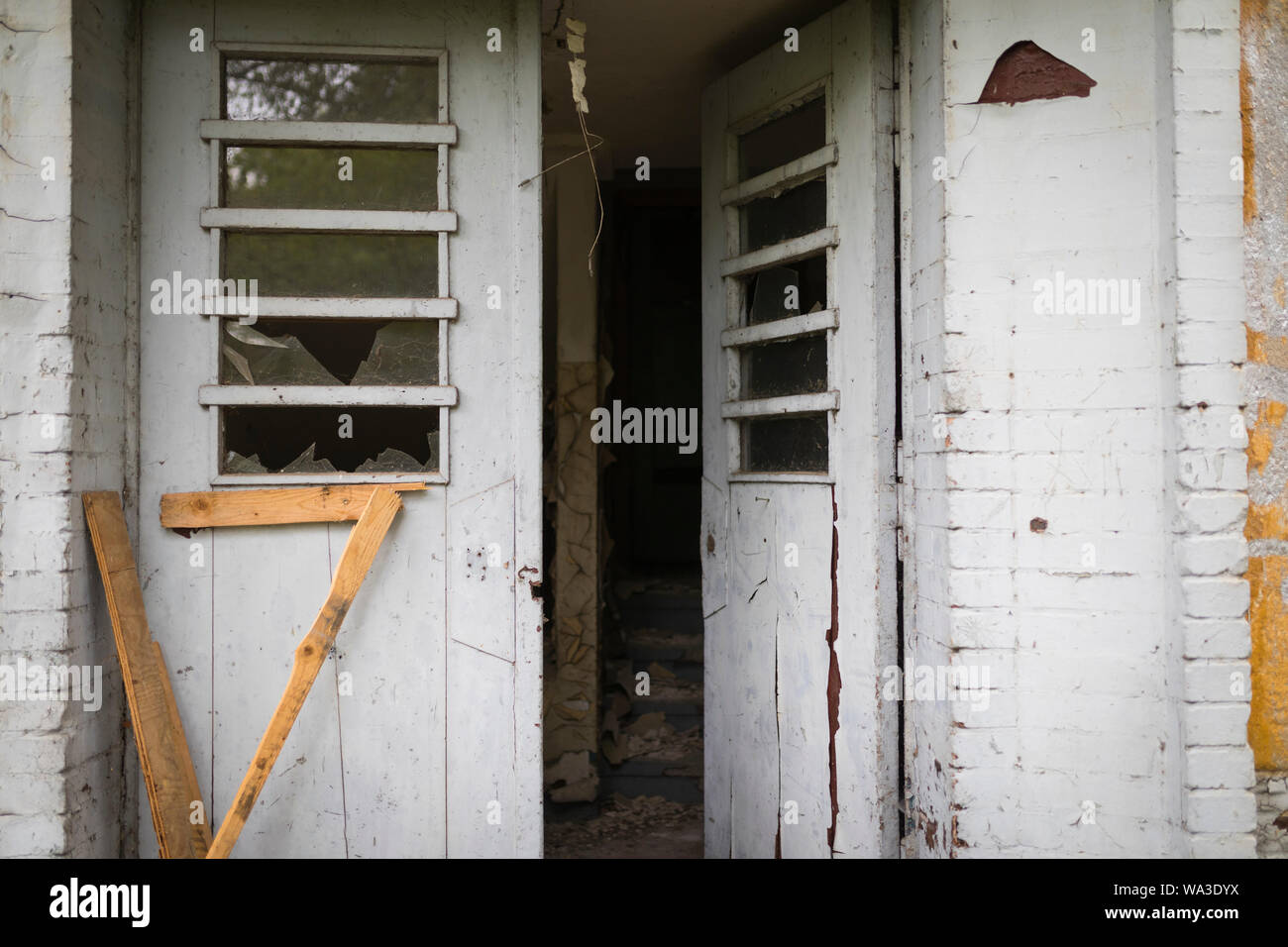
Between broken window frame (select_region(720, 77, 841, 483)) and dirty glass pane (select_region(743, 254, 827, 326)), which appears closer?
broken window frame (select_region(720, 77, 841, 483))

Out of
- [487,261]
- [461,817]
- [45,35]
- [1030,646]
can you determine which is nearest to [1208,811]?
[1030,646]

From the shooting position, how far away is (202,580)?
257cm

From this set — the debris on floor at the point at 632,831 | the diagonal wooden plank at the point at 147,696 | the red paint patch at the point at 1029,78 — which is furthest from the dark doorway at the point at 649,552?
the red paint patch at the point at 1029,78

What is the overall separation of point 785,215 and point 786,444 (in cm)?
89

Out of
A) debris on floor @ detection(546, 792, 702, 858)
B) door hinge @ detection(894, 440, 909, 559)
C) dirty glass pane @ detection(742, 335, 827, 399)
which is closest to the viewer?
door hinge @ detection(894, 440, 909, 559)

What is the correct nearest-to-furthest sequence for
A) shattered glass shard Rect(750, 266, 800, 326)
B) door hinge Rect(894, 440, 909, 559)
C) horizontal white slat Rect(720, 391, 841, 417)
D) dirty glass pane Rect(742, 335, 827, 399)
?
door hinge Rect(894, 440, 909, 559) → horizontal white slat Rect(720, 391, 841, 417) → dirty glass pane Rect(742, 335, 827, 399) → shattered glass shard Rect(750, 266, 800, 326)

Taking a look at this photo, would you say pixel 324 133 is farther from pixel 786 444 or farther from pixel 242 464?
pixel 786 444

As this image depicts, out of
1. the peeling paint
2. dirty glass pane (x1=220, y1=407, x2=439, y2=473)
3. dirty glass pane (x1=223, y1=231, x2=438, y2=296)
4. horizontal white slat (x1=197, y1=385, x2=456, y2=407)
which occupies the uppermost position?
dirty glass pane (x1=223, y1=231, x2=438, y2=296)

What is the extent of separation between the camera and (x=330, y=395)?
258 cm

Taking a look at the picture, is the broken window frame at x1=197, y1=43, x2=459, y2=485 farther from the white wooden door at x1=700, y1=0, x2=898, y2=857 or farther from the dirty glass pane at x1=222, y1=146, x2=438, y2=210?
the white wooden door at x1=700, y1=0, x2=898, y2=857

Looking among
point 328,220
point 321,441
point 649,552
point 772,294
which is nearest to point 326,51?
point 328,220

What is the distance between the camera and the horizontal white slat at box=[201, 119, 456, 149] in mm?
2592

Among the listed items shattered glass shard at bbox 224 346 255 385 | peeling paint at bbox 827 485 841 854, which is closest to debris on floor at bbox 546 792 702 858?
peeling paint at bbox 827 485 841 854

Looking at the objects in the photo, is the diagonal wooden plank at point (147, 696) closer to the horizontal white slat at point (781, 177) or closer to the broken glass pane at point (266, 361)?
the broken glass pane at point (266, 361)
